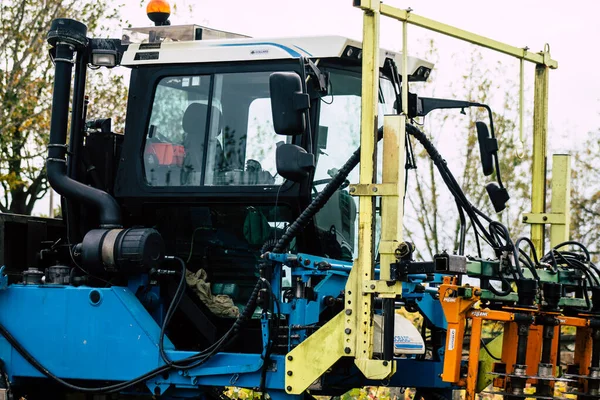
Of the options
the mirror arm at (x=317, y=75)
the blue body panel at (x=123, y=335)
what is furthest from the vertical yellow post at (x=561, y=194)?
the mirror arm at (x=317, y=75)

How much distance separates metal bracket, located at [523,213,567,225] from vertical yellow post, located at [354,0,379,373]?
2541 millimetres

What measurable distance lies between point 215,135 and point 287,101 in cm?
109

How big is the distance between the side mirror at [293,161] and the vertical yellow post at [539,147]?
2596 millimetres

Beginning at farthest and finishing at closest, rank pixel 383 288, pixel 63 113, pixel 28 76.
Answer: pixel 28 76 → pixel 63 113 → pixel 383 288

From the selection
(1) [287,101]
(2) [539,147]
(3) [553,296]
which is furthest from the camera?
(2) [539,147]

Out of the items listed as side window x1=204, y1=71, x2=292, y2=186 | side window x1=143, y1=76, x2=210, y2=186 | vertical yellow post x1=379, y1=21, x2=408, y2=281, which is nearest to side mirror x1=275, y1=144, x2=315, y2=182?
vertical yellow post x1=379, y1=21, x2=408, y2=281

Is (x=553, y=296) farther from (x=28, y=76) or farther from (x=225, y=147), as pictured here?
(x=28, y=76)

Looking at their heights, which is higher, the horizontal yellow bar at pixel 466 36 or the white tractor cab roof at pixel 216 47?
the horizontal yellow bar at pixel 466 36

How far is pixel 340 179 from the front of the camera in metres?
7.01

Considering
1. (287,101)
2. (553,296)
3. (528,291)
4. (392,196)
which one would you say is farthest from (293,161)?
(553,296)

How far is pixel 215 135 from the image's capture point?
25.2 feet

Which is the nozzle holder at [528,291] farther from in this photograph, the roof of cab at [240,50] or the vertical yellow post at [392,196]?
the roof of cab at [240,50]

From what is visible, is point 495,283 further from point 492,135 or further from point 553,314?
point 492,135

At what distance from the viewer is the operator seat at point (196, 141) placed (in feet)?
25.2
